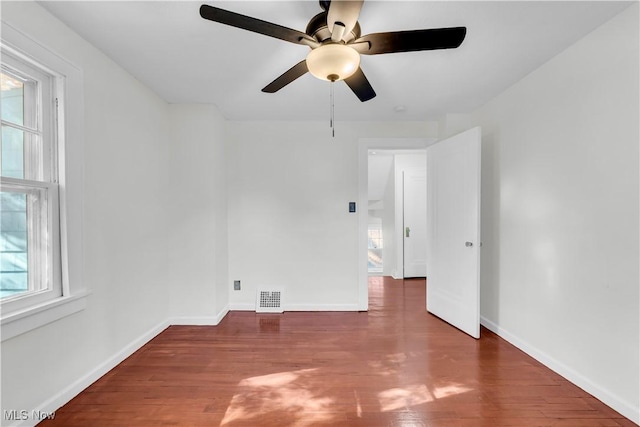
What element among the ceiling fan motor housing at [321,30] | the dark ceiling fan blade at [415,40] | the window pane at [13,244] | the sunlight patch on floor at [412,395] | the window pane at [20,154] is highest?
the ceiling fan motor housing at [321,30]

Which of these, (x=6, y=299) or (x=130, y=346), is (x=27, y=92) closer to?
(x=6, y=299)

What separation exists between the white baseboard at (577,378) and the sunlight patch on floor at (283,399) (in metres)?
1.68

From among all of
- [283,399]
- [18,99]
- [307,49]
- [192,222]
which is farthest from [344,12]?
[192,222]

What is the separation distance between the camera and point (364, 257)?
3518 mm

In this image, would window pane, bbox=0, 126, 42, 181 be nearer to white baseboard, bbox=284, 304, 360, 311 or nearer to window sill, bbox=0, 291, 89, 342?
window sill, bbox=0, 291, 89, 342

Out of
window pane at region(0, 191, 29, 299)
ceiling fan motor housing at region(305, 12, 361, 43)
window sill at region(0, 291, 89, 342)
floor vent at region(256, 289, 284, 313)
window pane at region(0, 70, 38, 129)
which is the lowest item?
floor vent at region(256, 289, 284, 313)

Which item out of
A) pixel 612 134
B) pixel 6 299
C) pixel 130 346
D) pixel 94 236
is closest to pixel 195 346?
pixel 130 346

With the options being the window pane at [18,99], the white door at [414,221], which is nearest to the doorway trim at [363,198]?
the white door at [414,221]

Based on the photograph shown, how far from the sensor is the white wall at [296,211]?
351 centimetres

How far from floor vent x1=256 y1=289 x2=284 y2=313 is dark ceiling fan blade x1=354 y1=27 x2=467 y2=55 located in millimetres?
2773

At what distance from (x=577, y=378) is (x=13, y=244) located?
11.7ft

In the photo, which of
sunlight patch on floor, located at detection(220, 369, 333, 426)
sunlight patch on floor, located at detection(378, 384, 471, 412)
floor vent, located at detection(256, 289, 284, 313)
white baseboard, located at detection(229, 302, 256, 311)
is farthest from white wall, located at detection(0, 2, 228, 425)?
sunlight patch on floor, located at detection(378, 384, 471, 412)

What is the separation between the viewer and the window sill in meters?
1.45

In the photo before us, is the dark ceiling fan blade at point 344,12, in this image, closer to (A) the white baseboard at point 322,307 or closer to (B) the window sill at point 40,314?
(B) the window sill at point 40,314
